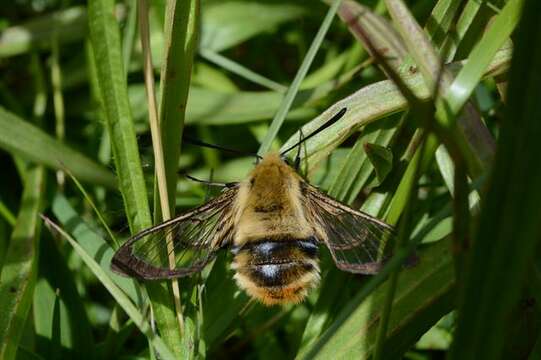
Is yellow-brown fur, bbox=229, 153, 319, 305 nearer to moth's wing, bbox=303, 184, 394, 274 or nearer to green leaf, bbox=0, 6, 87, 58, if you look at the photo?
moth's wing, bbox=303, 184, 394, 274

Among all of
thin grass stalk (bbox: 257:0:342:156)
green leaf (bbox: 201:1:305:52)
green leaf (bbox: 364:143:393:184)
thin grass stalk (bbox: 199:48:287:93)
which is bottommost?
green leaf (bbox: 364:143:393:184)

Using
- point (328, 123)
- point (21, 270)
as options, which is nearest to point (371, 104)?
point (328, 123)

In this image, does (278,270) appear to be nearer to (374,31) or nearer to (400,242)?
(400,242)

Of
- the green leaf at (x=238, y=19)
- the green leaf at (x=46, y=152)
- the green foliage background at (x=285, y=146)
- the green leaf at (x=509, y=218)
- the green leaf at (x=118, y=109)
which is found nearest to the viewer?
the green leaf at (x=509, y=218)

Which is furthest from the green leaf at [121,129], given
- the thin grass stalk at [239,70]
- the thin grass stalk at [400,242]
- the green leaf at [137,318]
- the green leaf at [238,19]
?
the green leaf at [238,19]

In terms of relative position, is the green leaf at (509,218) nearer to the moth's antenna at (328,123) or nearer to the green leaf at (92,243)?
the moth's antenna at (328,123)

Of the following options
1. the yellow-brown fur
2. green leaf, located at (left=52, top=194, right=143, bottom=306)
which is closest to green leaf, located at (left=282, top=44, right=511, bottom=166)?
the yellow-brown fur
